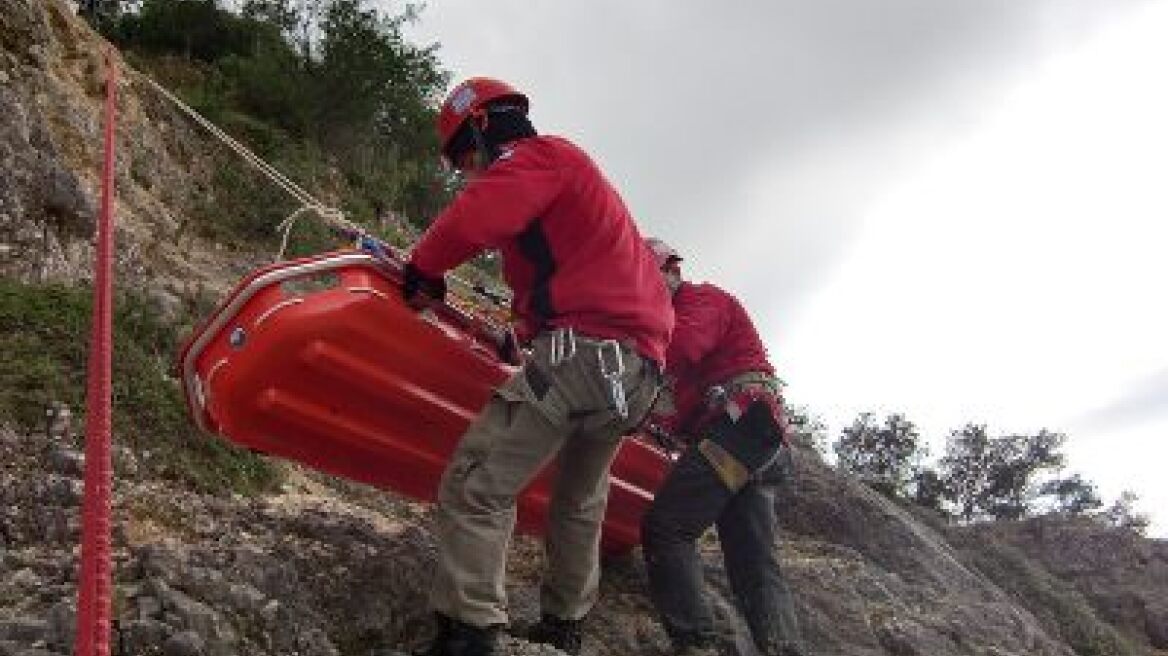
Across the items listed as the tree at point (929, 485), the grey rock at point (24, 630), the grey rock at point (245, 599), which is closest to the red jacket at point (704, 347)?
the grey rock at point (245, 599)

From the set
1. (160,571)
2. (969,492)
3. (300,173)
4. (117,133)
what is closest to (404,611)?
(160,571)

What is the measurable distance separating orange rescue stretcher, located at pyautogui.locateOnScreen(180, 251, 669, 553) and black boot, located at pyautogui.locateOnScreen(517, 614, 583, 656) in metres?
1.03

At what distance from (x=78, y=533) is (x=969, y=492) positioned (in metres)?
25.6

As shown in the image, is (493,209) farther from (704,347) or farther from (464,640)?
(704,347)

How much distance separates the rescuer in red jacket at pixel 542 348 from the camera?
4.70 m

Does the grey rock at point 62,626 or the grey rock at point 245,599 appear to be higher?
the grey rock at point 245,599

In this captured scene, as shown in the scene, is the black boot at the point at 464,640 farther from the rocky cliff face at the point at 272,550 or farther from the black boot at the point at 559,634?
the black boot at the point at 559,634

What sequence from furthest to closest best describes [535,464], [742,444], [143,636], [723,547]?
1. [723,547]
2. [742,444]
3. [535,464]
4. [143,636]

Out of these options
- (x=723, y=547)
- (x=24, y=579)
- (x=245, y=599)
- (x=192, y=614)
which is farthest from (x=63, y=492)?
(x=723, y=547)

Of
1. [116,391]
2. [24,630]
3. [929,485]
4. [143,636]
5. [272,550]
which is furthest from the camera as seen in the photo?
[929,485]

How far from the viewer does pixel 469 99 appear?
5.33 meters

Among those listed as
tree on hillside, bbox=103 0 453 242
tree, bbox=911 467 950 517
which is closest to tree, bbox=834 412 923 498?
tree, bbox=911 467 950 517

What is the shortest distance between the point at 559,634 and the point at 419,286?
183 cm

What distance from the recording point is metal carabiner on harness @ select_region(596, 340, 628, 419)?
4.94 metres
